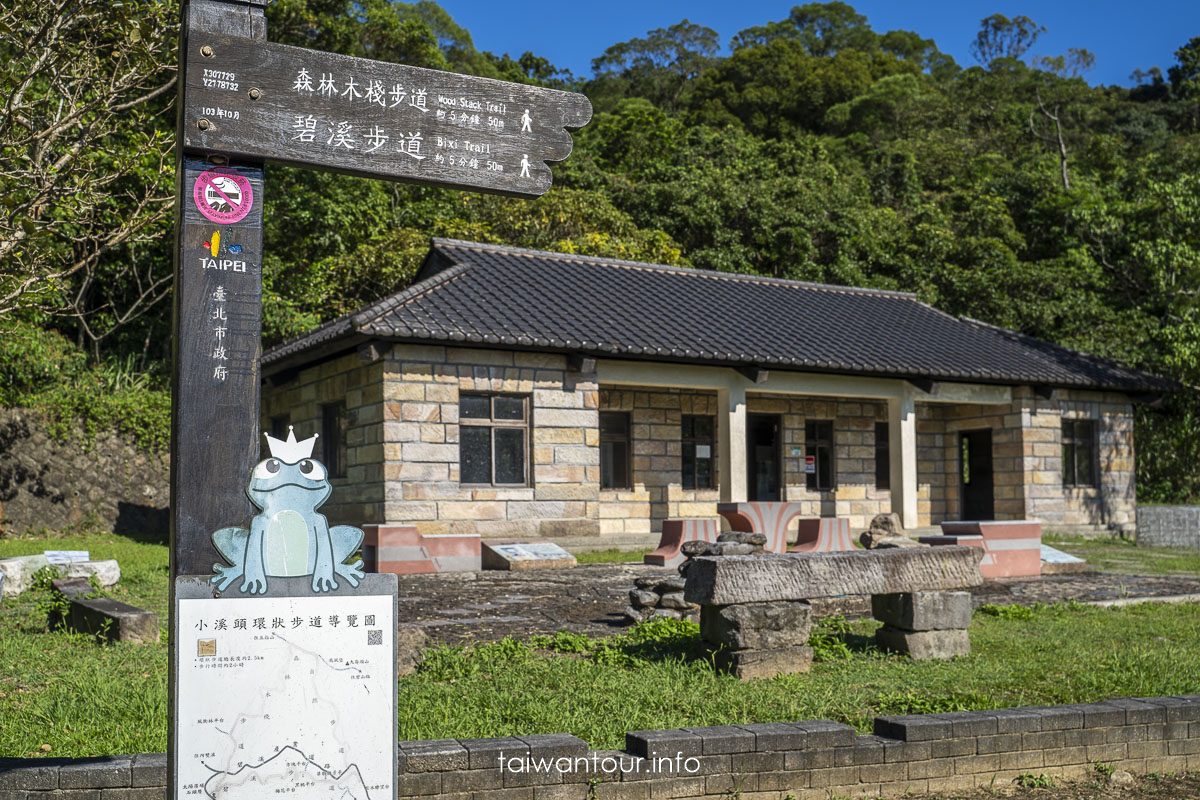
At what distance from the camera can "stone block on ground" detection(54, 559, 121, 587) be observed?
1051 cm

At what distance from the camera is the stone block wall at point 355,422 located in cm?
1491

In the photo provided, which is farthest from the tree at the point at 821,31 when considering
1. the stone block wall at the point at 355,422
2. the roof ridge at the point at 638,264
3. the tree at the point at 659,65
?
the stone block wall at the point at 355,422

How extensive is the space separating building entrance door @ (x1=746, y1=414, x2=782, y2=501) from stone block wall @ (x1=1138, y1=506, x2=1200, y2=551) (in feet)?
22.2

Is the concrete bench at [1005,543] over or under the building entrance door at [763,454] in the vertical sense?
under

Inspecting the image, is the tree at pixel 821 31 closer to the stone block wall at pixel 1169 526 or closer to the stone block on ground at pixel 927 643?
the stone block wall at pixel 1169 526

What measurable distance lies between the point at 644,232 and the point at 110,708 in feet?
71.9

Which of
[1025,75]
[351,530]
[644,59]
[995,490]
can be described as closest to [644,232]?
[995,490]

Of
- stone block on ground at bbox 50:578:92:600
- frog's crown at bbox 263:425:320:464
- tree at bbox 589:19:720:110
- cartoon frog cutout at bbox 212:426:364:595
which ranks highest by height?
tree at bbox 589:19:720:110

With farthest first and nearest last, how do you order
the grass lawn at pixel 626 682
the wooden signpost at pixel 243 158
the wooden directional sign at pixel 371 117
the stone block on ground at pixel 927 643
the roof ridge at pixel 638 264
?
the roof ridge at pixel 638 264, the stone block on ground at pixel 927 643, the grass lawn at pixel 626 682, the wooden directional sign at pixel 371 117, the wooden signpost at pixel 243 158

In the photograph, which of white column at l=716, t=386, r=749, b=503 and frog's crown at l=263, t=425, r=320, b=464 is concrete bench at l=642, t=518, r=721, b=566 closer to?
white column at l=716, t=386, r=749, b=503

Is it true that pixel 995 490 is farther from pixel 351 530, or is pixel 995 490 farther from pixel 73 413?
pixel 351 530

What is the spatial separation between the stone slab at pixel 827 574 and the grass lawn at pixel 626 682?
499 mm

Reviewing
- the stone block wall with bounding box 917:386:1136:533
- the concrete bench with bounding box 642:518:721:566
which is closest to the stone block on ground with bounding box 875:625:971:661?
the concrete bench with bounding box 642:518:721:566

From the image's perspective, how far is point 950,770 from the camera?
4672 mm
